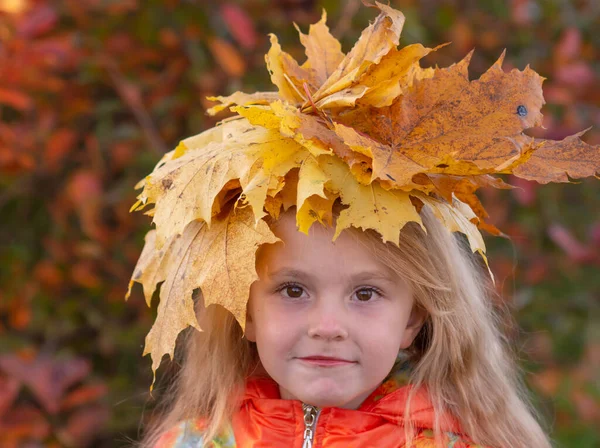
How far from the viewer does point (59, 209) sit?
9.95ft

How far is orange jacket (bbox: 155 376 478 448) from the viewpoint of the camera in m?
2.04

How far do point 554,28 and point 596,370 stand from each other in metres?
1.31

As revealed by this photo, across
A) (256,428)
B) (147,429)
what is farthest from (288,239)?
(147,429)

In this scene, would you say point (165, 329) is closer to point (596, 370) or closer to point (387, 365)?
point (387, 365)

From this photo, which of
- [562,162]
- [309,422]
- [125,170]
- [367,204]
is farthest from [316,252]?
[125,170]

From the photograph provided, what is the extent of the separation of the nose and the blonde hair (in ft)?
0.50

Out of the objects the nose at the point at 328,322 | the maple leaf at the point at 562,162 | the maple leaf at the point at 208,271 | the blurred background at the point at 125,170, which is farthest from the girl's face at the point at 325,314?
the blurred background at the point at 125,170

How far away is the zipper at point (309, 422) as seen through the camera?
2041mm

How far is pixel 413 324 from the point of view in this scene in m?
2.12

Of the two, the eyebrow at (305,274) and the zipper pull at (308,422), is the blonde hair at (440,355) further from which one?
the zipper pull at (308,422)

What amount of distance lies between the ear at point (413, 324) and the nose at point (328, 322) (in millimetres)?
280

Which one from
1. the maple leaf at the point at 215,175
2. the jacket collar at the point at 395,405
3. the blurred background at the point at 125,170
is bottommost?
the jacket collar at the point at 395,405

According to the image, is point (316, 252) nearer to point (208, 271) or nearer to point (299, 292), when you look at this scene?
point (299, 292)

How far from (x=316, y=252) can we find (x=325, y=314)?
5.0 inches
